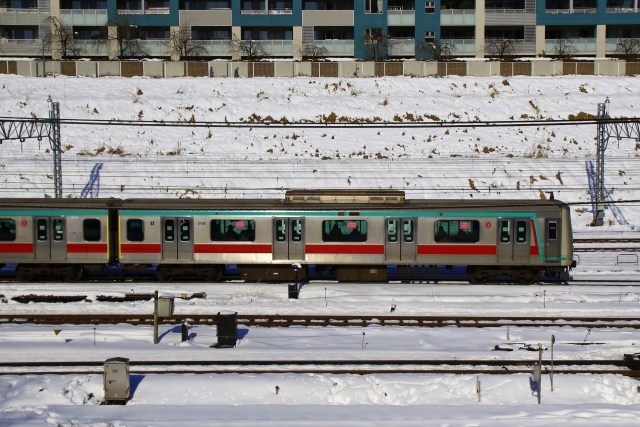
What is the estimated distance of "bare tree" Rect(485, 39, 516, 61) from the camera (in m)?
56.7

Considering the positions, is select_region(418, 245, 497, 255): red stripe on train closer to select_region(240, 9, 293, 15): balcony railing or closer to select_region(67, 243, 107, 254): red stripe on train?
select_region(67, 243, 107, 254): red stripe on train

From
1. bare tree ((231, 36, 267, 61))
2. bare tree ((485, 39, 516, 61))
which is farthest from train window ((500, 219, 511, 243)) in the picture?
bare tree ((231, 36, 267, 61))

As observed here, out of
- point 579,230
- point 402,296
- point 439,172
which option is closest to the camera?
point 402,296

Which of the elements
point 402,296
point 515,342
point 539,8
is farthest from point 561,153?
point 515,342

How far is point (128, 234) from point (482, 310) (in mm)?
12803

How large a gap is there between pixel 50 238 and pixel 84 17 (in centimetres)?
3744

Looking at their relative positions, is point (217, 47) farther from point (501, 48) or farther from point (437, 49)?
point (501, 48)

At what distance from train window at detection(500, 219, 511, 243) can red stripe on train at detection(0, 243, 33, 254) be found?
672 inches

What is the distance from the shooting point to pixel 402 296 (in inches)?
944

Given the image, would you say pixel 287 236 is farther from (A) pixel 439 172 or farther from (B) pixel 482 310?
(A) pixel 439 172

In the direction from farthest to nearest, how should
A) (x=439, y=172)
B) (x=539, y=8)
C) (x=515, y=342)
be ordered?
(x=539, y=8)
(x=439, y=172)
(x=515, y=342)

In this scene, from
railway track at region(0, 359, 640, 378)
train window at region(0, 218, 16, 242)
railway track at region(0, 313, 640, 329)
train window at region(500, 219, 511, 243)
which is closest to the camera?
railway track at region(0, 359, 640, 378)

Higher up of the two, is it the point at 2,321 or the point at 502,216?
the point at 502,216

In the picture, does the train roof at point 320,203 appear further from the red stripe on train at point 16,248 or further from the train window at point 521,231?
the red stripe on train at point 16,248
